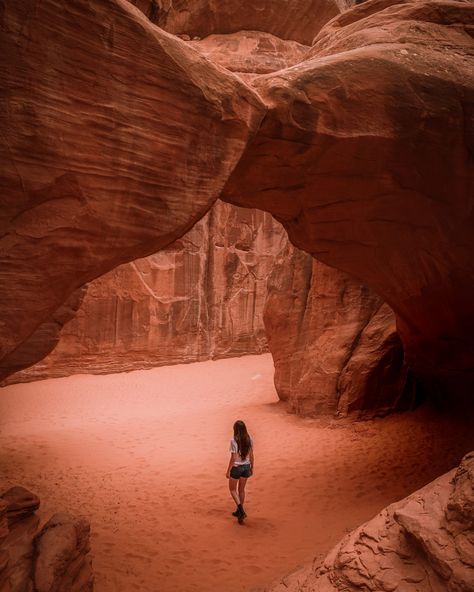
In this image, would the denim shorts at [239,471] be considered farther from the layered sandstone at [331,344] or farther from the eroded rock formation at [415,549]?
the layered sandstone at [331,344]

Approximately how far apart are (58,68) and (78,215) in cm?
106

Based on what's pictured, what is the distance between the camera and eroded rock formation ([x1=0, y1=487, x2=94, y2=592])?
4.27 m

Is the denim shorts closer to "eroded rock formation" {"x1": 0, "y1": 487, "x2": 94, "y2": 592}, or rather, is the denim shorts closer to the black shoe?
the black shoe

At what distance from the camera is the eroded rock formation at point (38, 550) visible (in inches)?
168

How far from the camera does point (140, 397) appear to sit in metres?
15.1

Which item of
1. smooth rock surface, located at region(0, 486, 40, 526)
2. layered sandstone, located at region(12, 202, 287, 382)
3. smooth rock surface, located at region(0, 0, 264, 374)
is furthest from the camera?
layered sandstone, located at region(12, 202, 287, 382)

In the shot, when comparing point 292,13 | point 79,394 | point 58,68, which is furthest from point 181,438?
point 292,13

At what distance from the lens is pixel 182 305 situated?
17.8 metres

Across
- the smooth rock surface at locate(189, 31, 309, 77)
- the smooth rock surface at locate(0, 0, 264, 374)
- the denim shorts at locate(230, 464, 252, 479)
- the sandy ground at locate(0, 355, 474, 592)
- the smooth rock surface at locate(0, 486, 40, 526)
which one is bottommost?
the sandy ground at locate(0, 355, 474, 592)

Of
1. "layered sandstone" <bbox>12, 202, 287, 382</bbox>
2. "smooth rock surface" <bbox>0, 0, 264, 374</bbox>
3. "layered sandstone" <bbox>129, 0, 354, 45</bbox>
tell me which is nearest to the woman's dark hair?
"smooth rock surface" <bbox>0, 0, 264, 374</bbox>

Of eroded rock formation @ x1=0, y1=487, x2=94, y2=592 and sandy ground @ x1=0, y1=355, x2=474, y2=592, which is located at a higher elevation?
eroded rock formation @ x1=0, y1=487, x2=94, y2=592

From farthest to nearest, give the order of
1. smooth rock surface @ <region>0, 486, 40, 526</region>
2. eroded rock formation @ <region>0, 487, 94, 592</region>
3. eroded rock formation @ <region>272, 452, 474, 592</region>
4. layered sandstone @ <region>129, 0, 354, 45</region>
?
1. layered sandstone @ <region>129, 0, 354, 45</region>
2. smooth rock surface @ <region>0, 486, 40, 526</region>
3. eroded rock formation @ <region>0, 487, 94, 592</region>
4. eroded rock formation @ <region>272, 452, 474, 592</region>

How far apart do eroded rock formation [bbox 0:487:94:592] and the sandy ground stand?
84 centimetres

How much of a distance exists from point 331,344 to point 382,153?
606cm
